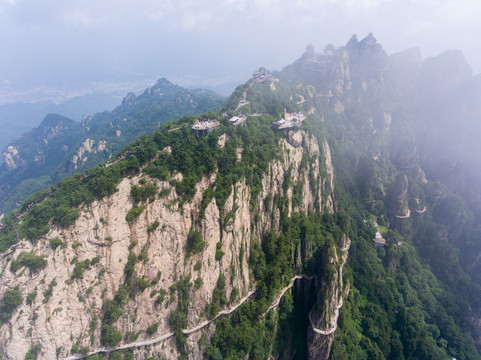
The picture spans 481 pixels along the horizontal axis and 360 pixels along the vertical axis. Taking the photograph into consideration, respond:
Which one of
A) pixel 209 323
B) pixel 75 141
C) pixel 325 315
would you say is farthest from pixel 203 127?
pixel 75 141

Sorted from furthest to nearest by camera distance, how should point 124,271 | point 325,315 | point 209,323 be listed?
point 325,315 < point 209,323 < point 124,271

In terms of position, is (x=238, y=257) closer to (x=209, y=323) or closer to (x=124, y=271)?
(x=209, y=323)

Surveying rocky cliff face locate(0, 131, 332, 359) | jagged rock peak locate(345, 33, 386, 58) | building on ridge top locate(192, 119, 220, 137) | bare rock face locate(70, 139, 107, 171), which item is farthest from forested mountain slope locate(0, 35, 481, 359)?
bare rock face locate(70, 139, 107, 171)

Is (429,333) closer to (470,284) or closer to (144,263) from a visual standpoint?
(470,284)

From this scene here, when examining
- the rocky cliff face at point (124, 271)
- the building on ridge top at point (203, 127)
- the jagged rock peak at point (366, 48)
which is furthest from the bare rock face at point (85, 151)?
the jagged rock peak at point (366, 48)

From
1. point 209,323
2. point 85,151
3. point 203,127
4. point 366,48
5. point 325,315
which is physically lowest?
point 325,315

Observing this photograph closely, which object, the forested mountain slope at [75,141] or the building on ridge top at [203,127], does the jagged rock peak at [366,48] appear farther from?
the building on ridge top at [203,127]
